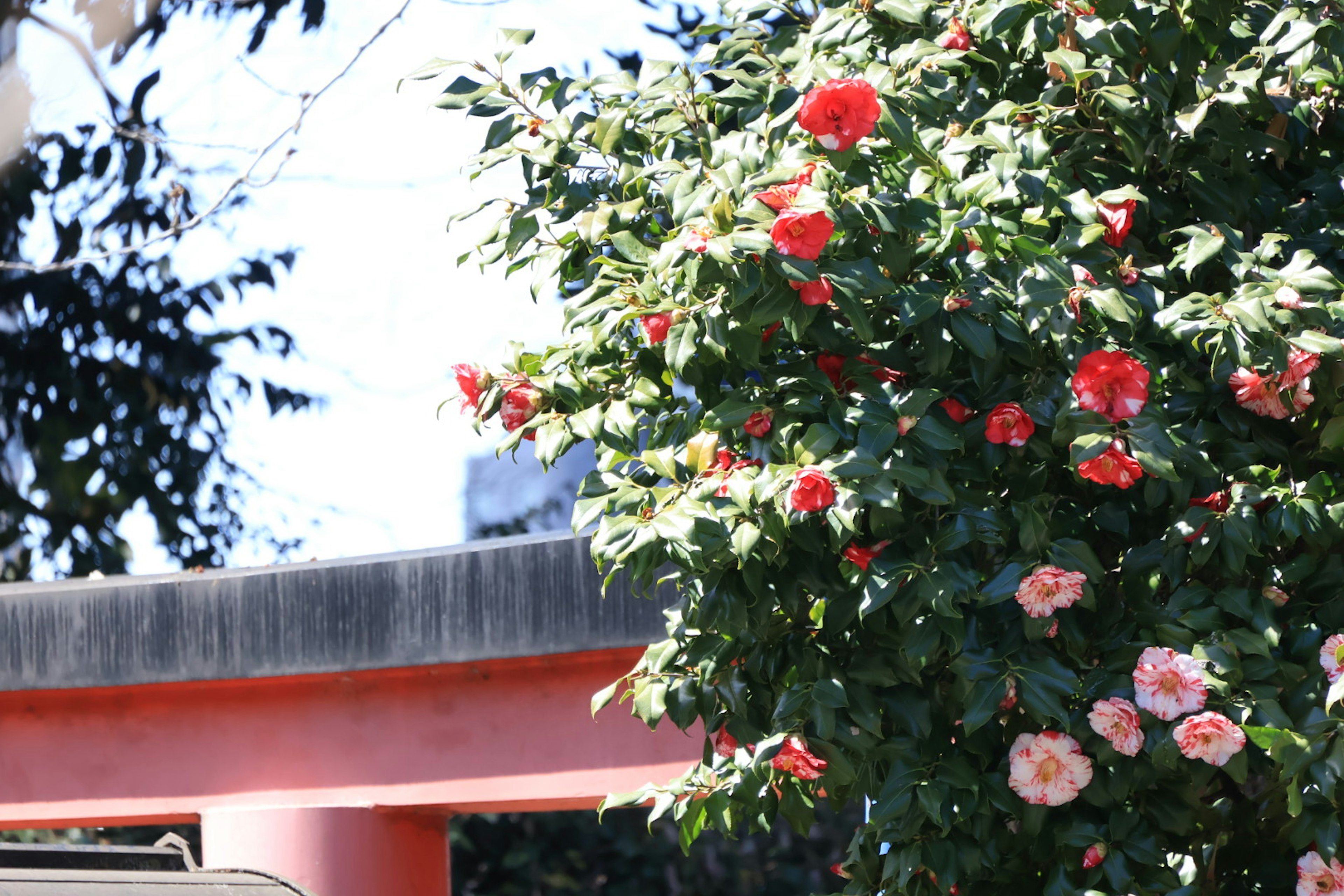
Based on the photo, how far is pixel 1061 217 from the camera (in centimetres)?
214

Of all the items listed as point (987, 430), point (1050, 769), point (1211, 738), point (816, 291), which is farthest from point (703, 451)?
point (1211, 738)

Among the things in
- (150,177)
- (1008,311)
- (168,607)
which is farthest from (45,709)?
(150,177)

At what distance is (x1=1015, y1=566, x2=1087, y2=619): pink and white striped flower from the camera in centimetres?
189

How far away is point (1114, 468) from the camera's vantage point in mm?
1859

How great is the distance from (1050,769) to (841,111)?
3.26 feet

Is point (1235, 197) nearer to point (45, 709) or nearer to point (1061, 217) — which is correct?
point (1061, 217)

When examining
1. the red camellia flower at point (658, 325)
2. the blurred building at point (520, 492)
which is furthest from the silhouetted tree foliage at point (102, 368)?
the red camellia flower at point (658, 325)

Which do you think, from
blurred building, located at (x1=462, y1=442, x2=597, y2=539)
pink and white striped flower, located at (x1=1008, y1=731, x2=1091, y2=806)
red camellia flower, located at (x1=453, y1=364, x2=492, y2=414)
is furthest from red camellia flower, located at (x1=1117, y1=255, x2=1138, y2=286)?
blurred building, located at (x1=462, y1=442, x2=597, y2=539)

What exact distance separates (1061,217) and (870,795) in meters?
0.99

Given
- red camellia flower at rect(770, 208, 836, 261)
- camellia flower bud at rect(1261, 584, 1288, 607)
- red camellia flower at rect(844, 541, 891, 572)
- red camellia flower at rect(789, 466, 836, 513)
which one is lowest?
camellia flower bud at rect(1261, 584, 1288, 607)

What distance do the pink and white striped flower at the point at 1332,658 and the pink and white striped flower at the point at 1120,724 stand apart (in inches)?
10.2

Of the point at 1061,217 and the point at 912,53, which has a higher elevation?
the point at 912,53

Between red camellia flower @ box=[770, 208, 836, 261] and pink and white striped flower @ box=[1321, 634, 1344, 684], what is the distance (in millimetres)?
880

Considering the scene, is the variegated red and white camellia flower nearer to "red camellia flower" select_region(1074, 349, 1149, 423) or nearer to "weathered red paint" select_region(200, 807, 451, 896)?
"red camellia flower" select_region(1074, 349, 1149, 423)
